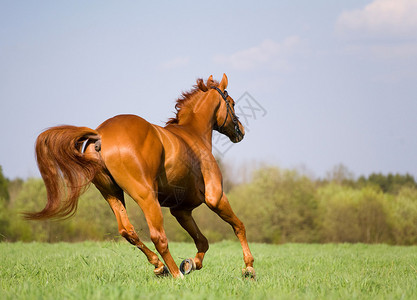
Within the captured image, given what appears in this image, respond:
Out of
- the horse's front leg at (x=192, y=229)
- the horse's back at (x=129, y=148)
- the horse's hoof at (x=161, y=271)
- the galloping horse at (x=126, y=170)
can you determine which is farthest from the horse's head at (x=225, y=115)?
the horse's hoof at (x=161, y=271)

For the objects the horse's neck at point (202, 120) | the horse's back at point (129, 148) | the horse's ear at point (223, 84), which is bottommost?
the horse's back at point (129, 148)

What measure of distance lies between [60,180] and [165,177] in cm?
125

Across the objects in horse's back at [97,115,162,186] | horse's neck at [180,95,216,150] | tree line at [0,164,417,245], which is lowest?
tree line at [0,164,417,245]

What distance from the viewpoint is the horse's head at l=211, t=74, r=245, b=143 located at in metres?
6.87

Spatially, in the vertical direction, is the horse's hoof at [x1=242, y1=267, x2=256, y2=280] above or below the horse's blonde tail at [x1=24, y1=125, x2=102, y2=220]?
below

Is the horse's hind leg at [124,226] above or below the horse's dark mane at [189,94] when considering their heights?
below

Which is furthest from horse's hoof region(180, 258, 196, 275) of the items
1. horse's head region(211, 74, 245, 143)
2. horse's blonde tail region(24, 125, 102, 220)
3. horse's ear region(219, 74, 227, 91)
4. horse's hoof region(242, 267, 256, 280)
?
horse's ear region(219, 74, 227, 91)

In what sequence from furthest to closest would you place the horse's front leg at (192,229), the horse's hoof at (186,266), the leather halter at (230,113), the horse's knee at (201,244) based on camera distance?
the leather halter at (230,113) → the horse's knee at (201,244) → the horse's front leg at (192,229) → the horse's hoof at (186,266)

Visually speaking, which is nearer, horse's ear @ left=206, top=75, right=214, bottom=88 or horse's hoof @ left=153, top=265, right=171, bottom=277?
horse's hoof @ left=153, top=265, right=171, bottom=277

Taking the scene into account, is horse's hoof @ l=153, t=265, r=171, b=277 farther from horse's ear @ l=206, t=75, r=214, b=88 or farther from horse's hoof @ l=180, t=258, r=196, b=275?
horse's ear @ l=206, t=75, r=214, b=88

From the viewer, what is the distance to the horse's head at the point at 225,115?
687 cm

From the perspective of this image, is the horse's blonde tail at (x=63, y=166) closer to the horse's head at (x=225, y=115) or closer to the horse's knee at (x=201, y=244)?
the horse's knee at (x=201, y=244)

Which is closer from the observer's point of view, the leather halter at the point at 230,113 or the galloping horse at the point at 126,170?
the galloping horse at the point at 126,170

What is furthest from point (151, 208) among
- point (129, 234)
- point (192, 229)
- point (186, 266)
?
point (192, 229)
